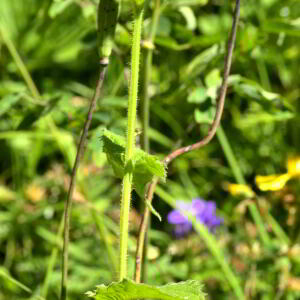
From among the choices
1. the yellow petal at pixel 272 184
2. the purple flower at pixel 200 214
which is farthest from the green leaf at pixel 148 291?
the purple flower at pixel 200 214

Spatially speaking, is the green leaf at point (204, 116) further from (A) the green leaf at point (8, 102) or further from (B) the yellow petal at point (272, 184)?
(A) the green leaf at point (8, 102)

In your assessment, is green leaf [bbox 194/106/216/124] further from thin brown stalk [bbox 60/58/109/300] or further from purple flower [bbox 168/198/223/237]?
purple flower [bbox 168/198/223/237]

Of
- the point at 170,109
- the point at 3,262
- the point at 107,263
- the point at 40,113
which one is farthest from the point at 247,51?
the point at 3,262

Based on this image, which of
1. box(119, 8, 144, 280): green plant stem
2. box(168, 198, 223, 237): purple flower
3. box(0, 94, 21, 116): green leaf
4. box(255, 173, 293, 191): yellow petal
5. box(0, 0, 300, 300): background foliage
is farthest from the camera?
box(168, 198, 223, 237): purple flower

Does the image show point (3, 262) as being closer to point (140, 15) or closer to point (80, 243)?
point (80, 243)

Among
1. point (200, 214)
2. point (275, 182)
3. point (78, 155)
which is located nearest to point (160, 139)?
point (200, 214)

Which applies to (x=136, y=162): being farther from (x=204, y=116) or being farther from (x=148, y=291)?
(x=204, y=116)

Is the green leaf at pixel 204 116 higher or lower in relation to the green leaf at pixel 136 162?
higher

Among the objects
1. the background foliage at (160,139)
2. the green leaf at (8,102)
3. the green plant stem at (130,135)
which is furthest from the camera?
the background foliage at (160,139)

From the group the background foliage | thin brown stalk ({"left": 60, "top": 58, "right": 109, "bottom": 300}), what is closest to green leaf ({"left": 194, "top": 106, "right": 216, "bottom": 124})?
the background foliage
